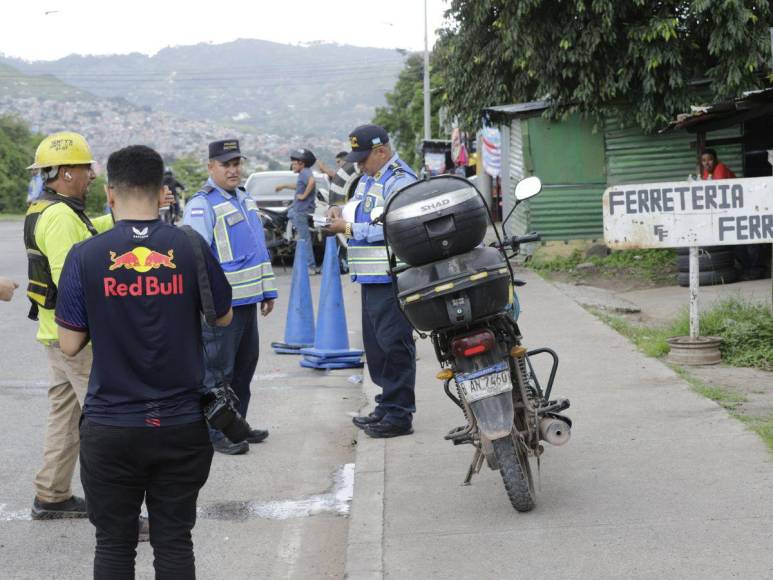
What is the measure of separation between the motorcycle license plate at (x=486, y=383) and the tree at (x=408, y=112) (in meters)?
44.2

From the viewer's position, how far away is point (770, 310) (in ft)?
31.8

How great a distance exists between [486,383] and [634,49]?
11.4 meters

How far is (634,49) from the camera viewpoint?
15.7 m

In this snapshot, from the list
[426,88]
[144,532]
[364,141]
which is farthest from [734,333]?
[426,88]

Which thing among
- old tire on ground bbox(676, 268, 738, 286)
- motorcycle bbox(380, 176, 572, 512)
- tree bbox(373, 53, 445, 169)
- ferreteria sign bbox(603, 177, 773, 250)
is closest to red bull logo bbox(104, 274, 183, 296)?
motorcycle bbox(380, 176, 572, 512)

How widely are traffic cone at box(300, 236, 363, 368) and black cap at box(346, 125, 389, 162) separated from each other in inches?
131

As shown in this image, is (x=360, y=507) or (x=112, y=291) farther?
(x=360, y=507)

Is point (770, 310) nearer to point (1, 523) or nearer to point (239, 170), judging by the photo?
point (239, 170)

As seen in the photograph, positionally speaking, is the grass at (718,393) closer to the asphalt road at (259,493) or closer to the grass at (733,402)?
the grass at (733,402)

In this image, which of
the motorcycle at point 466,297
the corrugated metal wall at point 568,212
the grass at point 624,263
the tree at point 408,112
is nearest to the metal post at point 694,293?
the motorcycle at point 466,297

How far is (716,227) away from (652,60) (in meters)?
7.32

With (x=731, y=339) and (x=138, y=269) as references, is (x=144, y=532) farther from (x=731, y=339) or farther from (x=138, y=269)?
(x=731, y=339)

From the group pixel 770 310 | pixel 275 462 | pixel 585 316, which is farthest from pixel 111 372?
pixel 585 316

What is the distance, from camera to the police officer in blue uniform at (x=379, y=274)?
702cm
